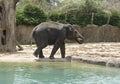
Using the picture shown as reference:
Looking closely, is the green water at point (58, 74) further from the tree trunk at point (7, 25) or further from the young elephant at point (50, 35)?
the tree trunk at point (7, 25)

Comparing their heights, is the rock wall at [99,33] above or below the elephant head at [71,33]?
below

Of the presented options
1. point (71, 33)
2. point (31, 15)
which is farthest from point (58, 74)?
point (31, 15)

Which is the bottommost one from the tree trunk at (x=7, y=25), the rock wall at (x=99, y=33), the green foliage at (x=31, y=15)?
the rock wall at (x=99, y=33)

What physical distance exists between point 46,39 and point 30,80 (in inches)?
231

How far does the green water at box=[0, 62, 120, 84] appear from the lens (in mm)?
9805

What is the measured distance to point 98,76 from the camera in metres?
10.8

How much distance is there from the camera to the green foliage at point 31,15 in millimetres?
30172

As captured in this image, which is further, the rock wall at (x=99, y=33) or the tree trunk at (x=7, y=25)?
the rock wall at (x=99, y=33)

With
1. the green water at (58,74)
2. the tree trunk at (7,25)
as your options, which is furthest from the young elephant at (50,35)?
the tree trunk at (7,25)

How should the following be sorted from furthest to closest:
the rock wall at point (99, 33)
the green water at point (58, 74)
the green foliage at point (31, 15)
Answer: the rock wall at point (99, 33) → the green foliage at point (31, 15) → the green water at point (58, 74)

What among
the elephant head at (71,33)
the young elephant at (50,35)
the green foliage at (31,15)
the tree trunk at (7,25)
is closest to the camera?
the young elephant at (50,35)

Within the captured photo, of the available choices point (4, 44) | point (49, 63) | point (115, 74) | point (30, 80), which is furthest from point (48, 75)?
point (4, 44)

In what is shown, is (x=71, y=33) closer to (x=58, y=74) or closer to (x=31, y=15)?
(x=58, y=74)

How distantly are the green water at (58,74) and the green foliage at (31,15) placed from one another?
16356 millimetres
